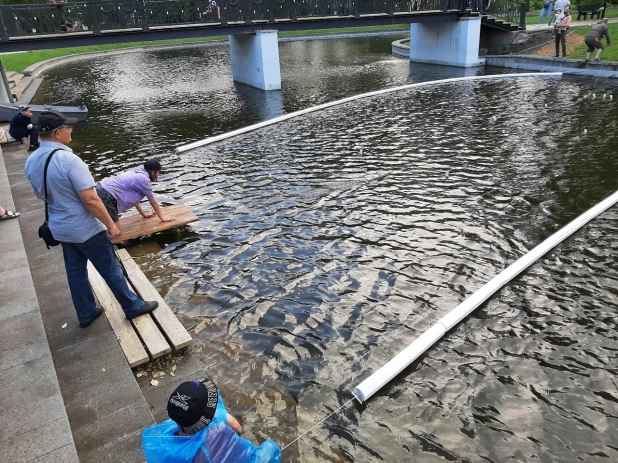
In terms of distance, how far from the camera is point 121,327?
5367 millimetres

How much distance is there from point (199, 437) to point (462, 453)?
2.73 metres

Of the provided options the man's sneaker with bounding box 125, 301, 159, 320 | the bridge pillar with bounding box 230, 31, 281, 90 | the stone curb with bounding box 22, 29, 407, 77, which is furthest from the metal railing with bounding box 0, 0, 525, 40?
the stone curb with bounding box 22, 29, 407, 77

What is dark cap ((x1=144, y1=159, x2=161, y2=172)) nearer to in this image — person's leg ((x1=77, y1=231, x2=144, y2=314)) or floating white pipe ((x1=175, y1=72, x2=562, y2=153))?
person's leg ((x1=77, y1=231, x2=144, y2=314))

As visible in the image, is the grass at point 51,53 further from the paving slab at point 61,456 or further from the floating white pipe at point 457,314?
the floating white pipe at point 457,314

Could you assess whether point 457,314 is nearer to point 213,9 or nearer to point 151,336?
point 151,336

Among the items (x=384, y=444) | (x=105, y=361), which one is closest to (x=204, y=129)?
(x=105, y=361)

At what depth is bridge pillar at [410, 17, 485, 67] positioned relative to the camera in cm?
2723

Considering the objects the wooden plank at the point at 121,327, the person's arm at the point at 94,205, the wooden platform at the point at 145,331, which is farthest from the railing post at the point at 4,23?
the person's arm at the point at 94,205

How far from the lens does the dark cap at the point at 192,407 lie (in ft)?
8.55

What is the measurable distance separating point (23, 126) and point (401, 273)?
12559 mm

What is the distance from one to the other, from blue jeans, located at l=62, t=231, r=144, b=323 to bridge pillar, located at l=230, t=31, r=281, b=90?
64.7ft

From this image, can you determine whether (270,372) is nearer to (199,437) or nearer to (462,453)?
(462,453)

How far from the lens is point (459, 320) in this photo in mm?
5945

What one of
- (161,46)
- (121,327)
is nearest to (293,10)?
(121,327)
